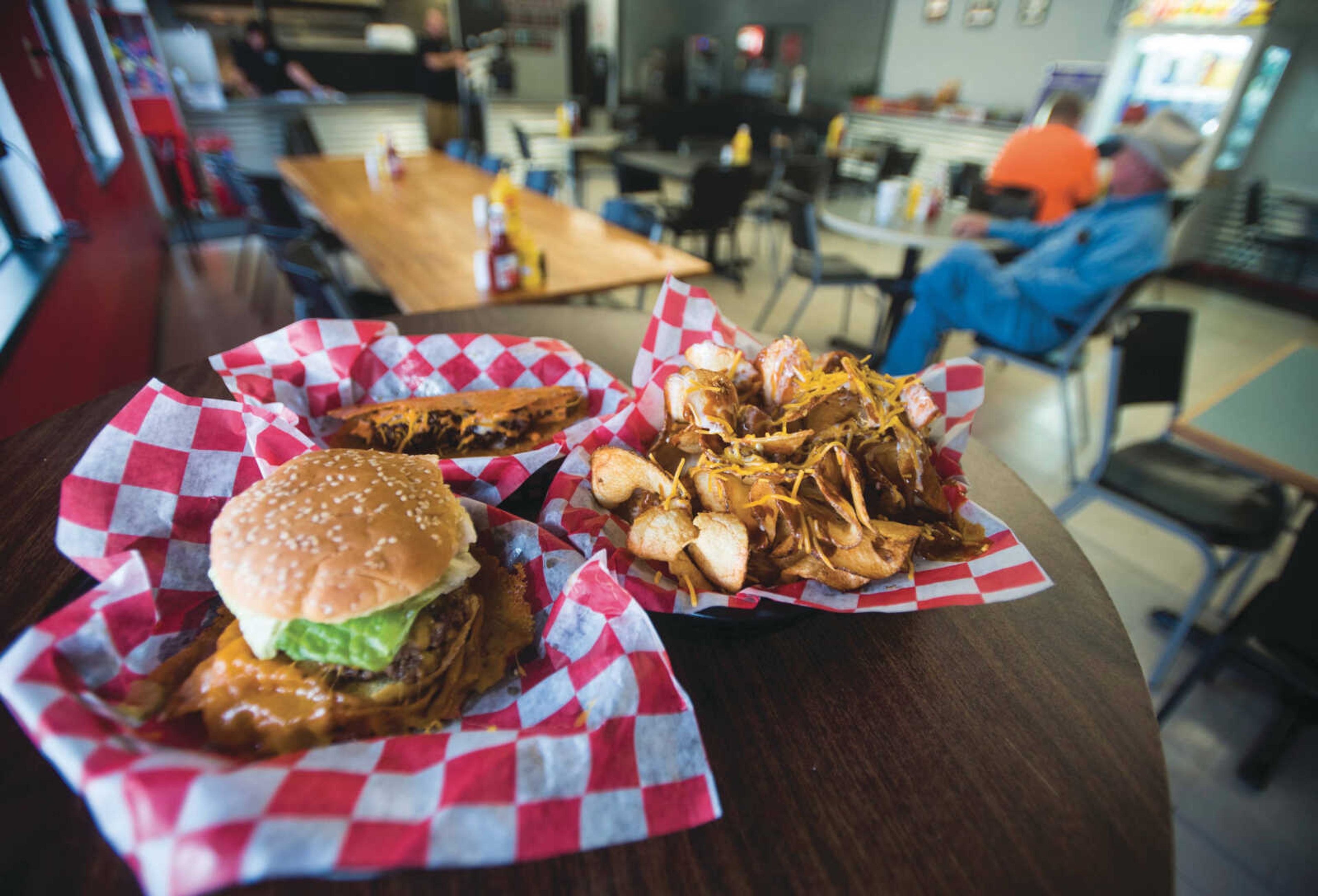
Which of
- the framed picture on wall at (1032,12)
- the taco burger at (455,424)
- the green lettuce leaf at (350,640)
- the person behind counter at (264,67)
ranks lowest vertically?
the green lettuce leaf at (350,640)

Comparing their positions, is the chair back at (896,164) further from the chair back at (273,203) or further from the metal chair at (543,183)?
the chair back at (273,203)

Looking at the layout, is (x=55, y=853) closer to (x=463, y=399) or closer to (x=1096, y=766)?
(x=463, y=399)

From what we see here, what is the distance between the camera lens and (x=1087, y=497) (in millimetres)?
2037

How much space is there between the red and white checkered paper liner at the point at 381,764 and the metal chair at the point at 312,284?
154cm

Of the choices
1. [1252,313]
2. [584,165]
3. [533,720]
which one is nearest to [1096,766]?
[533,720]

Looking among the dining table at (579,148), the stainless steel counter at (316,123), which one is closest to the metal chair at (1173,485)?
→ the dining table at (579,148)

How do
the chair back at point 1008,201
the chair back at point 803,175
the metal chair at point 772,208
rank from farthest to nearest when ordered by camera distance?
the metal chair at point 772,208 → the chair back at point 803,175 → the chair back at point 1008,201

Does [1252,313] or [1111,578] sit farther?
[1252,313]

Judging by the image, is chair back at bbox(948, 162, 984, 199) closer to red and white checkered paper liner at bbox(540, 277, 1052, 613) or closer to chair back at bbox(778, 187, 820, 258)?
chair back at bbox(778, 187, 820, 258)

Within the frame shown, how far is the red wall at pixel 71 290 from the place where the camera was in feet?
6.44

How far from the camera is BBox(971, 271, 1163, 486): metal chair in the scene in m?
2.72

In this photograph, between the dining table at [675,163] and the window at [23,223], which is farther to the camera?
the dining table at [675,163]

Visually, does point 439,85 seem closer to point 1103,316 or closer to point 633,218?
point 633,218

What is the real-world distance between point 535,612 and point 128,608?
450 millimetres
